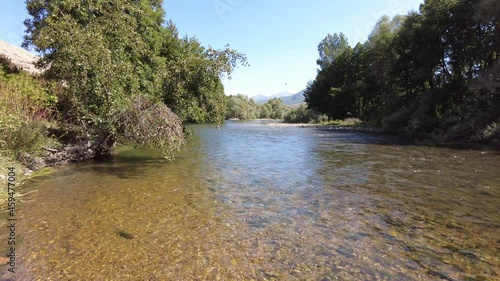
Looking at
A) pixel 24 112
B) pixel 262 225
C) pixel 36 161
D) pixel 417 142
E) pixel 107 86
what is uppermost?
pixel 107 86

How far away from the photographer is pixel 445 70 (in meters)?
31.7

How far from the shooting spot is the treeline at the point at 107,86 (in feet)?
42.3

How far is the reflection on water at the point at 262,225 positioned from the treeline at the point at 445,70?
13.7m

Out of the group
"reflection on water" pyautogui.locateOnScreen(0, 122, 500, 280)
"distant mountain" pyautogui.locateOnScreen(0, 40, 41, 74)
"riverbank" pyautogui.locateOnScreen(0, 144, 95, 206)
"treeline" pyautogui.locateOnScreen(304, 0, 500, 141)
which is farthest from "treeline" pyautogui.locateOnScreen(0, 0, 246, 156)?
"treeline" pyautogui.locateOnScreen(304, 0, 500, 141)

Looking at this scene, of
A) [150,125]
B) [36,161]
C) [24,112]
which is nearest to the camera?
[24,112]

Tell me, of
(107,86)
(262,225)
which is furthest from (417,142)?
(107,86)

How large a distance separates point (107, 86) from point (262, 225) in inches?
375

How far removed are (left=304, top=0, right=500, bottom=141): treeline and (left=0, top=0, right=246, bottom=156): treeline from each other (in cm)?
1925

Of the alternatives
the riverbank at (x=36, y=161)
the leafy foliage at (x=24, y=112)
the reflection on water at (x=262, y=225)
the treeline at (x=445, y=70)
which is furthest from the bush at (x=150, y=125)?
the treeline at (x=445, y=70)

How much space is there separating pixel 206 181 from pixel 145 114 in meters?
4.09

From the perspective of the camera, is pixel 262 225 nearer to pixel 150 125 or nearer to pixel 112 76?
pixel 150 125

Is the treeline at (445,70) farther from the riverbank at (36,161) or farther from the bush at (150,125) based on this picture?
the riverbank at (36,161)

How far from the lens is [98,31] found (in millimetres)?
14266

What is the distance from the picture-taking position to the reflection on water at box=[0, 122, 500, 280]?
5.10m
